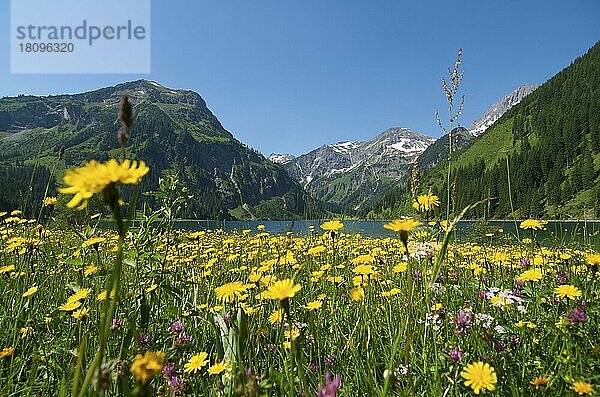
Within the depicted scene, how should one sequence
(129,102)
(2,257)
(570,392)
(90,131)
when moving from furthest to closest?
(90,131)
(2,257)
(570,392)
(129,102)

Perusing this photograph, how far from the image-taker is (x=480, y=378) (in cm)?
129

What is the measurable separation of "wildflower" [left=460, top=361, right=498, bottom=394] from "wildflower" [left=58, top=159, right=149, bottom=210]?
124cm

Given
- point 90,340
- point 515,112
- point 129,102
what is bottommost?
point 90,340

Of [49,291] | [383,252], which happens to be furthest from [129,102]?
[383,252]

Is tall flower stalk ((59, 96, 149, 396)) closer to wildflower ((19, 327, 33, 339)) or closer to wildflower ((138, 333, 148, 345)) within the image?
wildflower ((138, 333, 148, 345))

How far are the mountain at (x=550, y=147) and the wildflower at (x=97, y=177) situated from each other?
86.9 metres

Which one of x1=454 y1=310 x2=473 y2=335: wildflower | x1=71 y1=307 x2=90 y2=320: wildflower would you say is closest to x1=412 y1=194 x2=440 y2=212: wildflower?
x1=454 y1=310 x2=473 y2=335: wildflower

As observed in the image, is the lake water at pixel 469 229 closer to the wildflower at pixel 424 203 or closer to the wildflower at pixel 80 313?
the wildflower at pixel 424 203

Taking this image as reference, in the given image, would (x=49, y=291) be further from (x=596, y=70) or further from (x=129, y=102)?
(x=596, y=70)

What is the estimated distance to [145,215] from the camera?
2447mm

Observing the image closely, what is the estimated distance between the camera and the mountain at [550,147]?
88062 mm

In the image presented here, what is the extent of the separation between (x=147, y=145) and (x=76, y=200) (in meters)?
194

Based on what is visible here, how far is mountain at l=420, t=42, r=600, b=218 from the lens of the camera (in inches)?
3467

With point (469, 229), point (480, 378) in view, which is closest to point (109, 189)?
point (480, 378)
